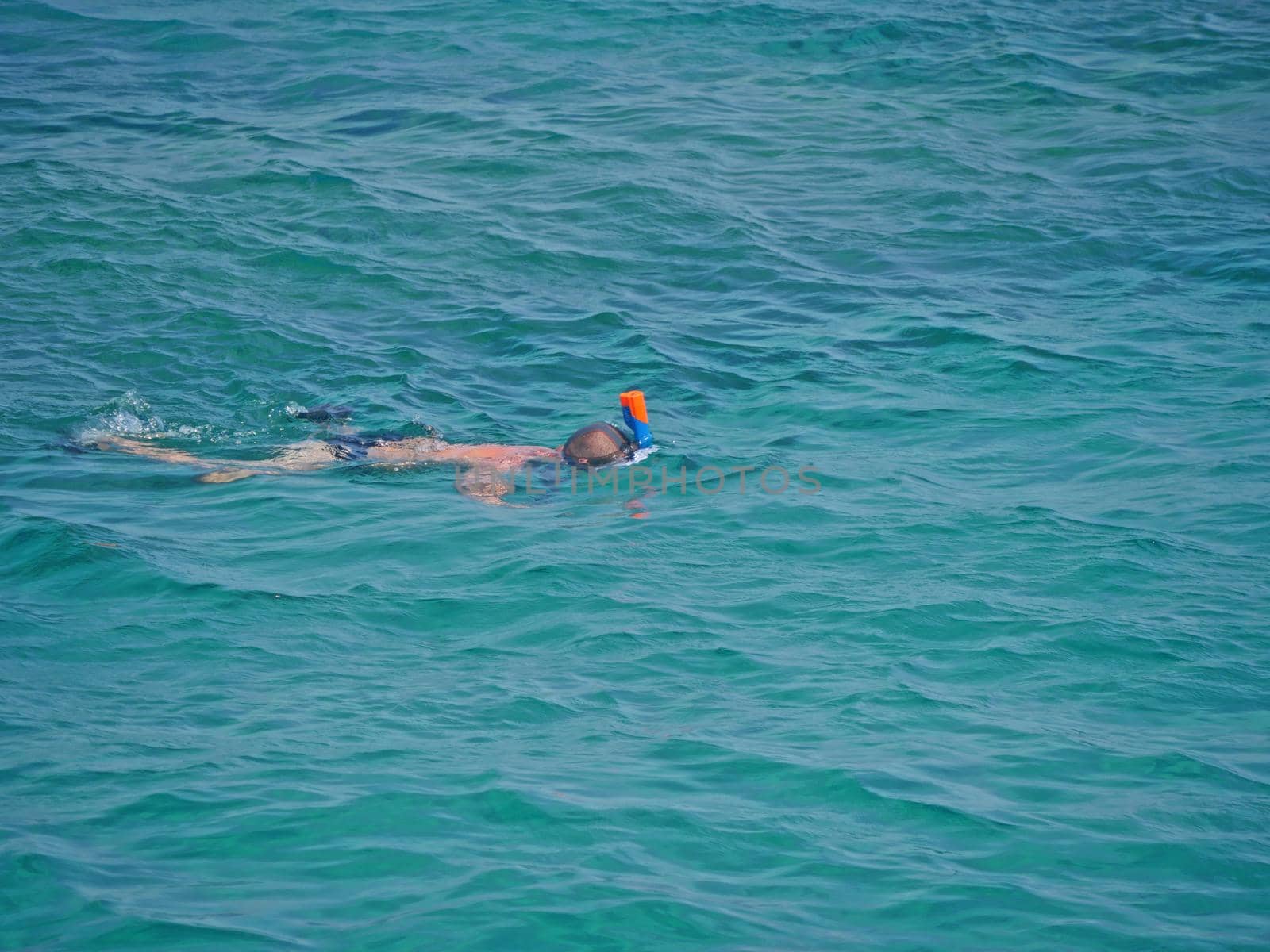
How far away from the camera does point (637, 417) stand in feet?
28.6

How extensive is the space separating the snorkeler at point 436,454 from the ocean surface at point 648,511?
19 centimetres

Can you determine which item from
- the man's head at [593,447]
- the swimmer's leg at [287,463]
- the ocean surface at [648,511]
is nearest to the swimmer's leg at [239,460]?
the swimmer's leg at [287,463]

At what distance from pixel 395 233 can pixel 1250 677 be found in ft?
31.2

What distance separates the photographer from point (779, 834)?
206 inches

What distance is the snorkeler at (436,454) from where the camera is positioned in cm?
864

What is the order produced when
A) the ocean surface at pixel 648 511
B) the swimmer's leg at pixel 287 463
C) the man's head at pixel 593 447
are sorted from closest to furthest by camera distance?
the ocean surface at pixel 648 511 < the man's head at pixel 593 447 < the swimmer's leg at pixel 287 463

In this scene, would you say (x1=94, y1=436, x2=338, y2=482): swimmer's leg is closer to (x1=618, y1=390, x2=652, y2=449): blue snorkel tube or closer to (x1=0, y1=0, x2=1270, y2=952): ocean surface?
(x1=0, y1=0, x2=1270, y2=952): ocean surface

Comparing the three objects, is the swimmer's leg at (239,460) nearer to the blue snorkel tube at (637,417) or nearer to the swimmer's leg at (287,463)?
the swimmer's leg at (287,463)

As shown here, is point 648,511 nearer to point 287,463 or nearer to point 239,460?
point 287,463

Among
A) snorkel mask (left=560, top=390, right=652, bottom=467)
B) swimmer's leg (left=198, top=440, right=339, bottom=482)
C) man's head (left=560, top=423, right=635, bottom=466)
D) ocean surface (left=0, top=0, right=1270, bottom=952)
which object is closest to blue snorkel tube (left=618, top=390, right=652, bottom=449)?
snorkel mask (left=560, top=390, right=652, bottom=467)

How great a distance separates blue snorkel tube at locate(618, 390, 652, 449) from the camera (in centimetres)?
868

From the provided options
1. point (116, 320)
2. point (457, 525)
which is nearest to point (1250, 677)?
point (457, 525)

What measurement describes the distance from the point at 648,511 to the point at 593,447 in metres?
0.57

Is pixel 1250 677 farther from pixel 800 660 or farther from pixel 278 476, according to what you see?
pixel 278 476
